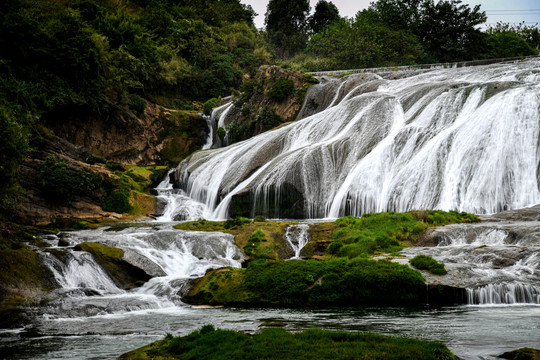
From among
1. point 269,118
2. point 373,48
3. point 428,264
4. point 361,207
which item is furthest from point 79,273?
point 373,48

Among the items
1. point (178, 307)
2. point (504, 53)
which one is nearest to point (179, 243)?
point (178, 307)

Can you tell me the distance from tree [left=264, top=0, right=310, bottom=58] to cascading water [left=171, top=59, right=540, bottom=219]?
55.3 m

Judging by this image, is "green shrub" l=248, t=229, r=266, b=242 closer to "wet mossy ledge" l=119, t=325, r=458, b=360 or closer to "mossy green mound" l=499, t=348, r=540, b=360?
"wet mossy ledge" l=119, t=325, r=458, b=360

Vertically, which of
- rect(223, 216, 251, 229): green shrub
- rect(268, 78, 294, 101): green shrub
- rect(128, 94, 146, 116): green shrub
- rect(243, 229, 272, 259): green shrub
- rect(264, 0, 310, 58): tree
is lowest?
rect(243, 229, 272, 259): green shrub

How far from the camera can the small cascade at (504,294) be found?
35.8ft

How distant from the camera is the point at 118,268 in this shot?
14.6 meters

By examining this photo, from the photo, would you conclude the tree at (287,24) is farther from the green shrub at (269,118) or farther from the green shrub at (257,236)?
the green shrub at (257,236)

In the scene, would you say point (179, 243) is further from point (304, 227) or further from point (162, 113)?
point (162, 113)

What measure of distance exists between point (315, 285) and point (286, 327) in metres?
3.39

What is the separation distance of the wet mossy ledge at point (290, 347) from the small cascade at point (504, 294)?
5.43 meters

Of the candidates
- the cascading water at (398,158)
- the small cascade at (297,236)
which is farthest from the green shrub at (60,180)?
the small cascade at (297,236)

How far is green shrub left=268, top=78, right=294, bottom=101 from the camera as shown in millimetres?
43938

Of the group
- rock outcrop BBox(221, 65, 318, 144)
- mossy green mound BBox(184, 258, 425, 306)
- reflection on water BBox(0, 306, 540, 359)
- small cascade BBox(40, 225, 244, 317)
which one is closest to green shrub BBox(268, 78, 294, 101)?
rock outcrop BBox(221, 65, 318, 144)

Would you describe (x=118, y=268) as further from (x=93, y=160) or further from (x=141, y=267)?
(x=93, y=160)
